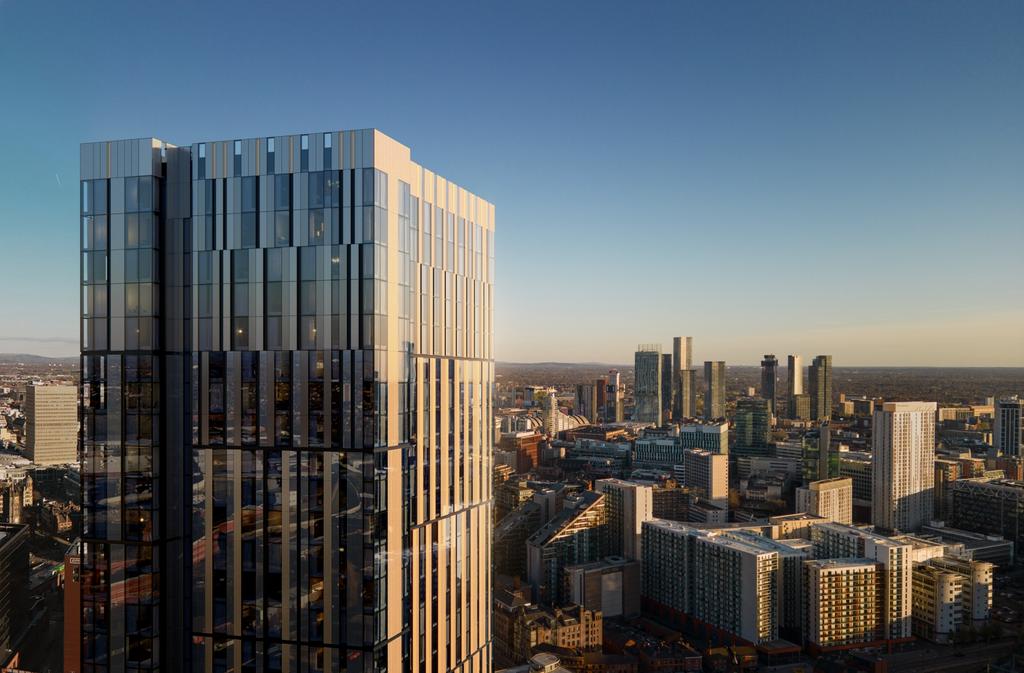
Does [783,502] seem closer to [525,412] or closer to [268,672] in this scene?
[525,412]

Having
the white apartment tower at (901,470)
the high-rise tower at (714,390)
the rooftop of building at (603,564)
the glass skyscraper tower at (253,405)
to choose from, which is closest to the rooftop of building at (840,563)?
the white apartment tower at (901,470)

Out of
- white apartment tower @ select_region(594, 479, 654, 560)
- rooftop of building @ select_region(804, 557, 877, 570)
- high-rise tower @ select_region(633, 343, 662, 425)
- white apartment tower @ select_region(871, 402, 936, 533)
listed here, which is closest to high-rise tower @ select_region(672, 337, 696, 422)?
high-rise tower @ select_region(633, 343, 662, 425)

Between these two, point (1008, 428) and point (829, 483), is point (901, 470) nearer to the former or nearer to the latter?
point (829, 483)

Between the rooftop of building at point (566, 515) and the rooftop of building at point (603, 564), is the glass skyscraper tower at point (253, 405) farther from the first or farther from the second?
the rooftop of building at point (566, 515)

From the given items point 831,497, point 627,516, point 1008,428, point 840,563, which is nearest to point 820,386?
point 831,497

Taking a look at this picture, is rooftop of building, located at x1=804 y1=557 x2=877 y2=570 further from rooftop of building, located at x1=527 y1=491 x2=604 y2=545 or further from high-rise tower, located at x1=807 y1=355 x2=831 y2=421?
rooftop of building, located at x1=527 y1=491 x2=604 y2=545

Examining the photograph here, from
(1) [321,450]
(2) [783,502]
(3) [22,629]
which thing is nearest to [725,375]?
(2) [783,502]
